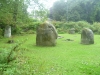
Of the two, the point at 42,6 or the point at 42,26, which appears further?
the point at 42,6

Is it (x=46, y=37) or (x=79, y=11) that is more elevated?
(x=79, y=11)

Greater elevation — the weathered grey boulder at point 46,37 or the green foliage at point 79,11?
the green foliage at point 79,11

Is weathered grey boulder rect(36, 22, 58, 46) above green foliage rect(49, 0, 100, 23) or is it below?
below

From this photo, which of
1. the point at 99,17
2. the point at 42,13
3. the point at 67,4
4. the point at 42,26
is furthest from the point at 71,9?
the point at 42,26

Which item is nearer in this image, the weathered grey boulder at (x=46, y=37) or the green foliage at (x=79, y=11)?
the weathered grey boulder at (x=46, y=37)

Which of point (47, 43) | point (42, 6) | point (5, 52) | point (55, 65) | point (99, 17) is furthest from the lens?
point (99, 17)

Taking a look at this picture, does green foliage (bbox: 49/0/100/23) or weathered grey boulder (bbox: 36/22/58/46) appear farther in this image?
green foliage (bbox: 49/0/100/23)

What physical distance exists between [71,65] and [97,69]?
1263 millimetres

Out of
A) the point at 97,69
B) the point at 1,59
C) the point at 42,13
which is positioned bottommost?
the point at 97,69

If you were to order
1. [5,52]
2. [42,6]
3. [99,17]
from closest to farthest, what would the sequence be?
[5,52]
[42,6]
[99,17]

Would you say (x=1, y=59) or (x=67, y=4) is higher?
(x=67, y=4)

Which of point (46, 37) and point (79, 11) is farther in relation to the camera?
point (79, 11)

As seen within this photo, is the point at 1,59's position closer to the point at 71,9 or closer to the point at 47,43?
the point at 47,43

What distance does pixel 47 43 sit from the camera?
45.3 feet
